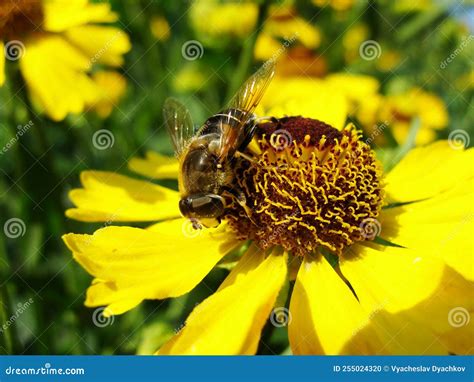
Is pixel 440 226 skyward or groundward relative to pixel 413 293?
skyward

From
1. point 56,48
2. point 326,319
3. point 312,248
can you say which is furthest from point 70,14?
point 326,319

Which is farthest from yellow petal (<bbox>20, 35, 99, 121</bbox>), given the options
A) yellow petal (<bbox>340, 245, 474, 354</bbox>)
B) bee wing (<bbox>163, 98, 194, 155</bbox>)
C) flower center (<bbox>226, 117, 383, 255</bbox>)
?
yellow petal (<bbox>340, 245, 474, 354</bbox>)

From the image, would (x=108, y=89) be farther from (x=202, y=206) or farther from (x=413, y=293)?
(x=413, y=293)

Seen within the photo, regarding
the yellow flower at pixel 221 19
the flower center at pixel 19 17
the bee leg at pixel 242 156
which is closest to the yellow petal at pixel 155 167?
the bee leg at pixel 242 156

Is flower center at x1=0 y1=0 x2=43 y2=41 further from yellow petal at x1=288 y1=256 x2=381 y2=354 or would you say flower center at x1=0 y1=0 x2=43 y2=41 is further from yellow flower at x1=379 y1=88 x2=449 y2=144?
yellow flower at x1=379 y1=88 x2=449 y2=144

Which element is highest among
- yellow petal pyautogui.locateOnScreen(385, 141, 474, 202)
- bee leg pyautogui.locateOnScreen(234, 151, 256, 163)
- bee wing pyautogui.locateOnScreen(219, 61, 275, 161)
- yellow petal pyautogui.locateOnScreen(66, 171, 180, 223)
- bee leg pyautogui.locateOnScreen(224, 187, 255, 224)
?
yellow petal pyautogui.locateOnScreen(385, 141, 474, 202)
